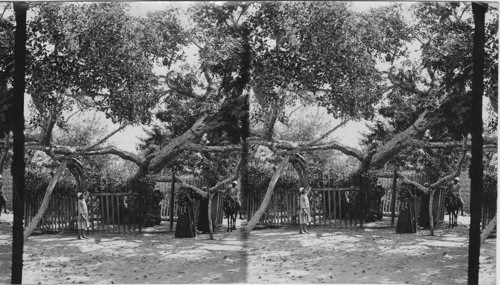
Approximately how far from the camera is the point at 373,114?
7617 mm

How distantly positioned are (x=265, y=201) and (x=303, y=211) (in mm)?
443

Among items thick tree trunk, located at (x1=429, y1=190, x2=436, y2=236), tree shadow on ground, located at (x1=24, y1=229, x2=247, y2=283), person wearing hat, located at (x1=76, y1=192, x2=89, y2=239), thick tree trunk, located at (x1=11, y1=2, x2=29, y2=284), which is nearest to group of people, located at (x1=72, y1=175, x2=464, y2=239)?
person wearing hat, located at (x1=76, y1=192, x2=89, y2=239)

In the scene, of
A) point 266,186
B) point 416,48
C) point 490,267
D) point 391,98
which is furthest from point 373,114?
point 490,267

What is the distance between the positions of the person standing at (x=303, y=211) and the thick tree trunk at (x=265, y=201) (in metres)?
0.30

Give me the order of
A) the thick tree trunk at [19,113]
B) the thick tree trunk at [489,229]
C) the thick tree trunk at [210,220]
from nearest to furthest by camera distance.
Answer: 1. the thick tree trunk at [19,113]
2. the thick tree trunk at [489,229]
3. the thick tree trunk at [210,220]

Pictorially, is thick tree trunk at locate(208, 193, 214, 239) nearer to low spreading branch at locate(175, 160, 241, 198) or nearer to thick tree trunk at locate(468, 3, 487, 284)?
low spreading branch at locate(175, 160, 241, 198)

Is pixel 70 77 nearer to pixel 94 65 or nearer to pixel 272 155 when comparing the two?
pixel 94 65

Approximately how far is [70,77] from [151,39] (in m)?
0.95

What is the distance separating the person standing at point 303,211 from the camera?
762cm

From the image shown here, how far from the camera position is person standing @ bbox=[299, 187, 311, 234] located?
25.0 feet

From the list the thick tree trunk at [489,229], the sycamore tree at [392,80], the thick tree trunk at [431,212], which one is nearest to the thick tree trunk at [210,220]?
the sycamore tree at [392,80]

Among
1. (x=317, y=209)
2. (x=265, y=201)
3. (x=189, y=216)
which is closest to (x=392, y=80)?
(x=317, y=209)

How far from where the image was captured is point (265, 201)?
7574 millimetres

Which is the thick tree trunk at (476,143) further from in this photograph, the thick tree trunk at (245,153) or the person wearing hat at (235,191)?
the person wearing hat at (235,191)
